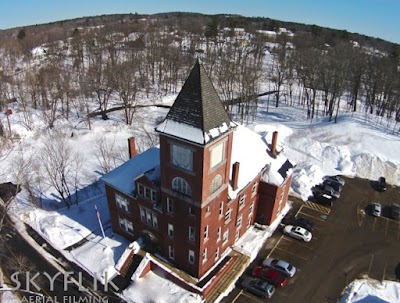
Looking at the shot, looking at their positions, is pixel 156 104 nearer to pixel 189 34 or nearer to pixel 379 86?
pixel 379 86

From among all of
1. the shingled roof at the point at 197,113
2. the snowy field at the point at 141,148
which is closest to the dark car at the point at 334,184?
the snowy field at the point at 141,148

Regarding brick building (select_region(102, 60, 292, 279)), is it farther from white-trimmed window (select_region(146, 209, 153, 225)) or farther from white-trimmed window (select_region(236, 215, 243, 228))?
white-trimmed window (select_region(236, 215, 243, 228))

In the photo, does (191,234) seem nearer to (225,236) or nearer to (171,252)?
(171,252)

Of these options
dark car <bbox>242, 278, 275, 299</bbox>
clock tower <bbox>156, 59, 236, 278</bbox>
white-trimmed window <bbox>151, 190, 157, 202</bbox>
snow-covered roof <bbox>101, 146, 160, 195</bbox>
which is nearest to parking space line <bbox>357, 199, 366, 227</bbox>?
dark car <bbox>242, 278, 275, 299</bbox>

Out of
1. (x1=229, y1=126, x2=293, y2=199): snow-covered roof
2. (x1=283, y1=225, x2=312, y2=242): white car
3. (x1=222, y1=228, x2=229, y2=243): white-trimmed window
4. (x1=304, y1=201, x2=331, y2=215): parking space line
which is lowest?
(x1=283, y1=225, x2=312, y2=242): white car

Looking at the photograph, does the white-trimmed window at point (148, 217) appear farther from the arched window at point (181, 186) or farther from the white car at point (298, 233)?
the white car at point (298, 233)

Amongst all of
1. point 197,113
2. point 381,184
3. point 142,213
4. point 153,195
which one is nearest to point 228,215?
point 153,195

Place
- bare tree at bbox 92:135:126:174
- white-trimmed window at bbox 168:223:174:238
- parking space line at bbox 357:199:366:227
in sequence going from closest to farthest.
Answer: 1. white-trimmed window at bbox 168:223:174:238
2. parking space line at bbox 357:199:366:227
3. bare tree at bbox 92:135:126:174
